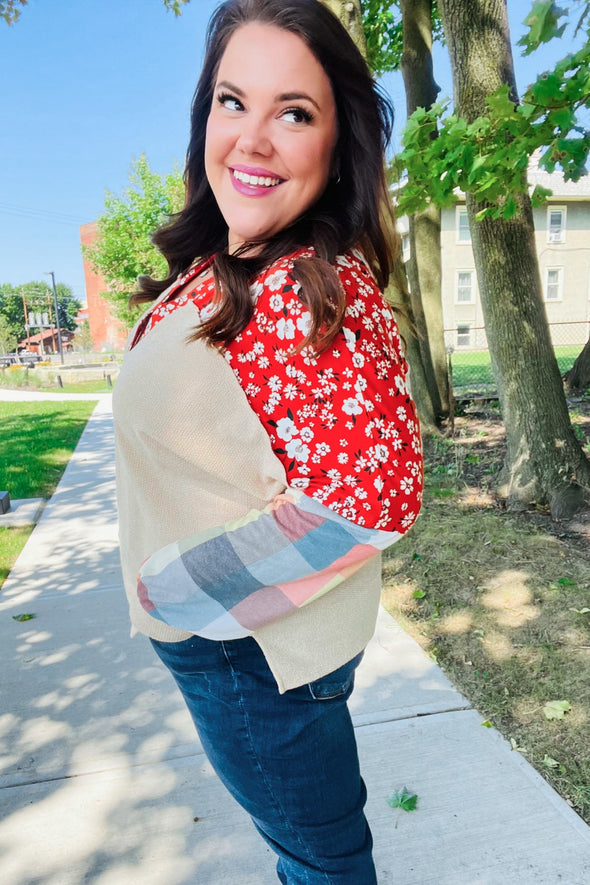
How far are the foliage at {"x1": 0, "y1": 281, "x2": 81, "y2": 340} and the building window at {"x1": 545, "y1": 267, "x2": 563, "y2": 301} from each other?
3012 inches

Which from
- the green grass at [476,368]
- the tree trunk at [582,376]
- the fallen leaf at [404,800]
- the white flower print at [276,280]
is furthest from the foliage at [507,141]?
the green grass at [476,368]

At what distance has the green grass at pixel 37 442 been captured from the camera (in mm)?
6676

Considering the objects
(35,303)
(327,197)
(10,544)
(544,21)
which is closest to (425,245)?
(544,21)

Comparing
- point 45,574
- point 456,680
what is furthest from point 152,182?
point 456,680

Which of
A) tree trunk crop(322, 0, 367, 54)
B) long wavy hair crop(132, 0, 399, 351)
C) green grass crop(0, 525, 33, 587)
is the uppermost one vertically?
tree trunk crop(322, 0, 367, 54)

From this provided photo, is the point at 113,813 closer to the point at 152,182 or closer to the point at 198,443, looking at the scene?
the point at 198,443

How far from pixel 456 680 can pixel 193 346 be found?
229 cm

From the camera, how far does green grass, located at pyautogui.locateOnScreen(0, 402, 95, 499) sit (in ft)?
21.9

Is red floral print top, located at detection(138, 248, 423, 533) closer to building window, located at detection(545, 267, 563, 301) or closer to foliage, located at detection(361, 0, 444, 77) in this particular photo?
foliage, located at detection(361, 0, 444, 77)

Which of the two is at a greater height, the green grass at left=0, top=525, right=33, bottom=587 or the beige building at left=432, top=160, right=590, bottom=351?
the beige building at left=432, top=160, right=590, bottom=351

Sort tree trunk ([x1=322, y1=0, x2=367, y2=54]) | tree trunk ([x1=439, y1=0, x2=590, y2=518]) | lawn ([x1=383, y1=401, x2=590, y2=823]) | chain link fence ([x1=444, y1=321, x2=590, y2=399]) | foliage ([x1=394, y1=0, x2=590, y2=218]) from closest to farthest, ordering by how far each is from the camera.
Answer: lawn ([x1=383, y1=401, x2=590, y2=823]), foliage ([x1=394, y1=0, x2=590, y2=218]), tree trunk ([x1=439, y1=0, x2=590, y2=518]), tree trunk ([x1=322, y1=0, x2=367, y2=54]), chain link fence ([x1=444, y1=321, x2=590, y2=399])

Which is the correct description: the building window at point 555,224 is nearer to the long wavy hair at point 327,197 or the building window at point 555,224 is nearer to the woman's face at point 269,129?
the long wavy hair at point 327,197

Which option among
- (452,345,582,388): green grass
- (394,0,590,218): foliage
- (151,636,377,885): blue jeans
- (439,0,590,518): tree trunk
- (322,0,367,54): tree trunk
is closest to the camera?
(151,636,377,885): blue jeans

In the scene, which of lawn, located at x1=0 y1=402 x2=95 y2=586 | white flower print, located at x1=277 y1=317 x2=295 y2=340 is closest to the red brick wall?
lawn, located at x1=0 y1=402 x2=95 y2=586
